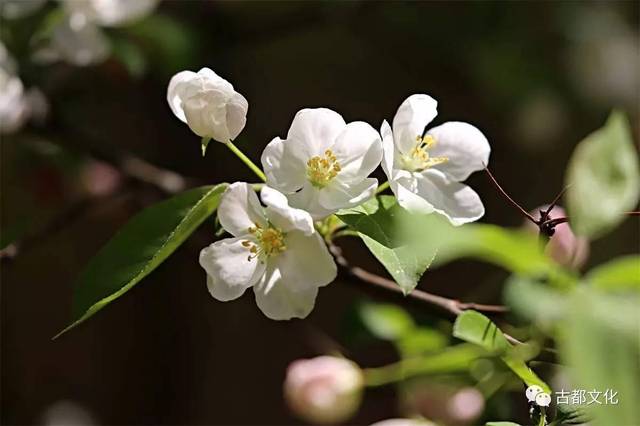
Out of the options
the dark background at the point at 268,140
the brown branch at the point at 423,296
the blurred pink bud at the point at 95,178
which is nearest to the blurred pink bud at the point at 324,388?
the brown branch at the point at 423,296

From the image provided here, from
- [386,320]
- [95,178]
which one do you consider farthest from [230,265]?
[95,178]

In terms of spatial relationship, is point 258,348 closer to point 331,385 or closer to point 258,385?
point 258,385

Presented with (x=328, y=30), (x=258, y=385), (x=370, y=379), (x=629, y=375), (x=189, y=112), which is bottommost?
(x=258, y=385)

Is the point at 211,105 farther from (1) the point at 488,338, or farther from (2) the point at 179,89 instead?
(1) the point at 488,338

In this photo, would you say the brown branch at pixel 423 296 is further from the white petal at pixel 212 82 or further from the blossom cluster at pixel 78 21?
the blossom cluster at pixel 78 21

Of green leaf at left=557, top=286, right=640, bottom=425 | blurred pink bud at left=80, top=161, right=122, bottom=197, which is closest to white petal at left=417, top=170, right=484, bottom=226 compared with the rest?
green leaf at left=557, top=286, right=640, bottom=425

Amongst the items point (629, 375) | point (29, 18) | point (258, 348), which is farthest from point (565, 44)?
point (629, 375)
